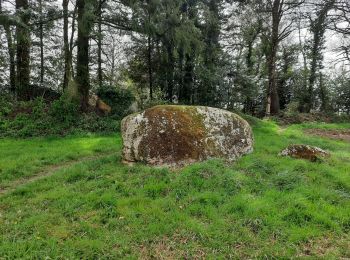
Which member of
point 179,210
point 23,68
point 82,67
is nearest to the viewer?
point 179,210

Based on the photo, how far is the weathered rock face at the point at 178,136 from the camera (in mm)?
6645

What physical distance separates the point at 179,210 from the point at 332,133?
36.4ft

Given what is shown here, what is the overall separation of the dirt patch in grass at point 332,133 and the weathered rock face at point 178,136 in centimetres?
688

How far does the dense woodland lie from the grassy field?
289 inches

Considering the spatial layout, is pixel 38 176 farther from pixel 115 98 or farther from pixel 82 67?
pixel 115 98

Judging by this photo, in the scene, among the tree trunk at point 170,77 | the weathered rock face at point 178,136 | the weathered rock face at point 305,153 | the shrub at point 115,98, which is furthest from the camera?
the tree trunk at point 170,77

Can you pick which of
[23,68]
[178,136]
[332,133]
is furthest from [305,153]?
[23,68]

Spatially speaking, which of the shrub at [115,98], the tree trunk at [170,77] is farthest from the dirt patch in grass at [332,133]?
the shrub at [115,98]

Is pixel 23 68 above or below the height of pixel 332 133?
above

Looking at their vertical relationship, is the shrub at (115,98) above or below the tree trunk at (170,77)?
below

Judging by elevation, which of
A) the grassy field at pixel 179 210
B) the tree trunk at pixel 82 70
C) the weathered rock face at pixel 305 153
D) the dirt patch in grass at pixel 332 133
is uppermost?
the tree trunk at pixel 82 70

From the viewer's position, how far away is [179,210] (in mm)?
4723

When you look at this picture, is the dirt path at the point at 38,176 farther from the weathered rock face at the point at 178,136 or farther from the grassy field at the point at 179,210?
the weathered rock face at the point at 178,136

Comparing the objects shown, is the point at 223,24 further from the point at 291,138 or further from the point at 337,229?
the point at 337,229
